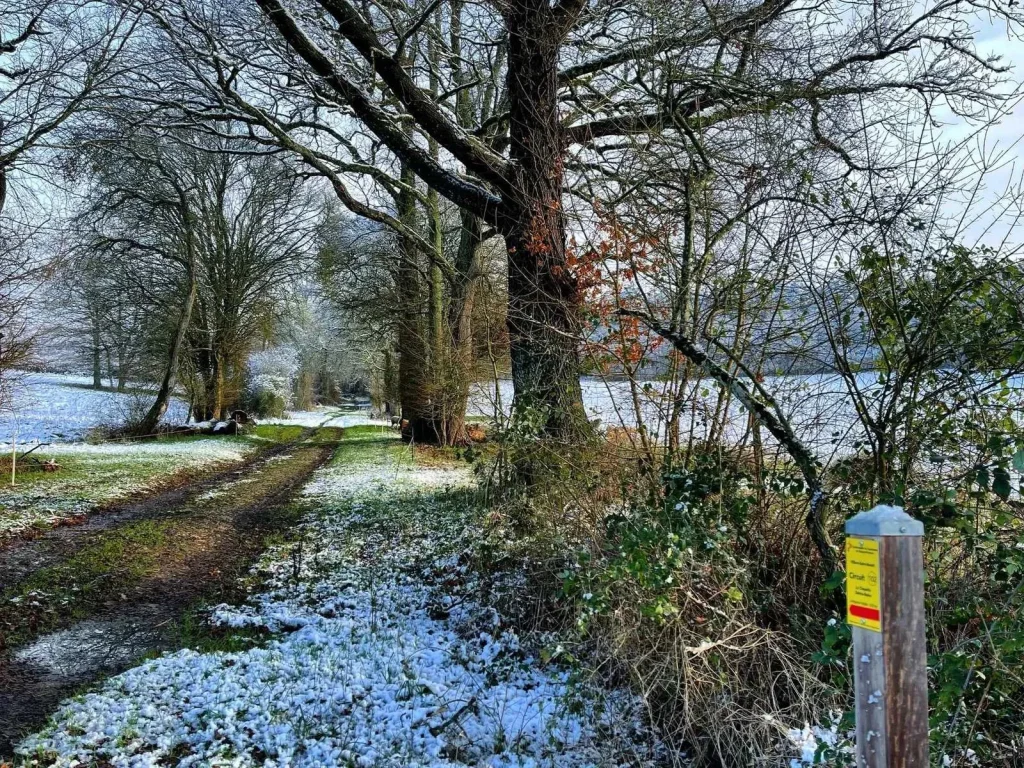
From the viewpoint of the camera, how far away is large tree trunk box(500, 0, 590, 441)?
18.3 ft

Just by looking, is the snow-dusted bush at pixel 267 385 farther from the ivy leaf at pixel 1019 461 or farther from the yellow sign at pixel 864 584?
the yellow sign at pixel 864 584

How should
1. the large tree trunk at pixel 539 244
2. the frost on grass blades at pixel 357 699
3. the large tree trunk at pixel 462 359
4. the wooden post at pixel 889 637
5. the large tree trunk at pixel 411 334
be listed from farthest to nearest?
1. the large tree trunk at pixel 411 334
2. the large tree trunk at pixel 462 359
3. the large tree trunk at pixel 539 244
4. the frost on grass blades at pixel 357 699
5. the wooden post at pixel 889 637

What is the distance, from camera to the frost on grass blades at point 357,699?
360cm

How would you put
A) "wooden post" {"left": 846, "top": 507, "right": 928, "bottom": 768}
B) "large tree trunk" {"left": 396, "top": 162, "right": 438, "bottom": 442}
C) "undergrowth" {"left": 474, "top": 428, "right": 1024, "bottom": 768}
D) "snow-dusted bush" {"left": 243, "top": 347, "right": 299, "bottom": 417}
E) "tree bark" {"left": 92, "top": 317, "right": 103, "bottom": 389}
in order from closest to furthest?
"wooden post" {"left": 846, "top": 507, "right": 928, "bottom": 768} → "undergrowth" {"left": 474, "top": 428, "right": 1024, "bottom": 768} → "large tree trunk" {"left": 396, "top": 162, "right": 438, "bottom": 442} → "tree bark" {"left": 92, "top": 317, "right": 103, "bottom": 389} → "snow-dusted bush" {"left": 243, "top": 347, "right": 299, "bottom": 417}

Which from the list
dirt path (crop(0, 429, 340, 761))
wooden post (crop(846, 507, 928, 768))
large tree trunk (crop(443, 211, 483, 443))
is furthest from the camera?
large tree trunk (crop(443, 211, 483, 443))

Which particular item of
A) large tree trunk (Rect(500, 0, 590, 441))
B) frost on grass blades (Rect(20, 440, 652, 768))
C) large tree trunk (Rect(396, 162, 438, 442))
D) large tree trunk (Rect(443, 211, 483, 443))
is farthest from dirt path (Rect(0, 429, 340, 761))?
large tree trunk (Rect(396, 162, 438, 442))

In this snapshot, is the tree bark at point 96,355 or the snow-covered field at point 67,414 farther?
the tree bark at point 96,355

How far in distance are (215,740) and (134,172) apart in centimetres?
2210

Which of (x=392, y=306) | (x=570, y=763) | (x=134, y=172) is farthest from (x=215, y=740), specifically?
(x=134, y=172)

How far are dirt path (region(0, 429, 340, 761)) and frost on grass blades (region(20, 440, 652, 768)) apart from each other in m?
0.44

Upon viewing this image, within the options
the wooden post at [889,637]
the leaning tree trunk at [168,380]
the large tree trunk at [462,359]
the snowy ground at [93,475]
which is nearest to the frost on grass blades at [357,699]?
the wooden post at [889,637]

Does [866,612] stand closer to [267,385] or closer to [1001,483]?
[1001,483]

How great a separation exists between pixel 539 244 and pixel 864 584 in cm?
491

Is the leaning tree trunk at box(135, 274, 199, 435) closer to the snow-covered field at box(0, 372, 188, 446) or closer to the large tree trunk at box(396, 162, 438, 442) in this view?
the snow-covered field at box(0, 372, 188, 446)
